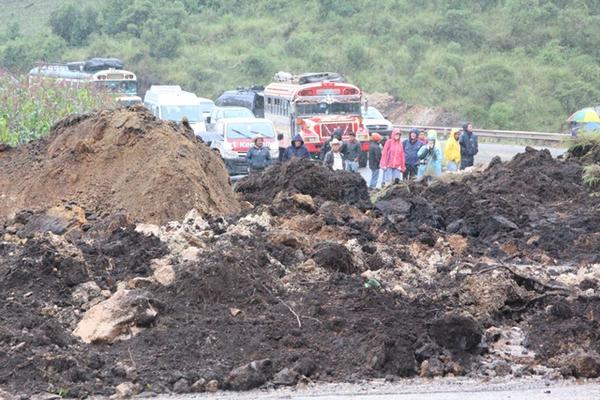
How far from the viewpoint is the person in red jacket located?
88.2ft

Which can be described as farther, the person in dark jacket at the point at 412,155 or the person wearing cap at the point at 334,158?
the person in dark jacket at the point at 412,155

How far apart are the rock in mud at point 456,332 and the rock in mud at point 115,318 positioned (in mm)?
2745

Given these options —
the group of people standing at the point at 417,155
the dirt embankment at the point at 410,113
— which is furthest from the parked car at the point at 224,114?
the dirt embankment at the point at 410,113

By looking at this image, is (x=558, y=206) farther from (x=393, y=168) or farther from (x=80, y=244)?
(x=80, y=244)

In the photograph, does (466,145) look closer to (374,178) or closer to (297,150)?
(374,178)

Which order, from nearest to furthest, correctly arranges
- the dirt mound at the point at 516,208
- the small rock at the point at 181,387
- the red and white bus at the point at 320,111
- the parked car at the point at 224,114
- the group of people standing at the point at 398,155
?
the small rock at the point at 181,387, the dirt mound at the point at 516,208, the group of people standing at the point at 398,155, the red and white bus at the point at 320,111, the parked car at the point at 224,114

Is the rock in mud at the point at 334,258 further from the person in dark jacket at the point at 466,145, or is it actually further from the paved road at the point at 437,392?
the person in dark jacket at the point at 466,145

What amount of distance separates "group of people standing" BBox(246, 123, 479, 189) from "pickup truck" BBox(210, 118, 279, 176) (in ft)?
16.3

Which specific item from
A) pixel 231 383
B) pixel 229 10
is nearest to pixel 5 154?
pixel 231 383

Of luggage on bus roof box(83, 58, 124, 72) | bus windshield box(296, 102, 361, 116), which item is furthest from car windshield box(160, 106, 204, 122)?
luggage on bus roof box(83, 58, 124, 72)

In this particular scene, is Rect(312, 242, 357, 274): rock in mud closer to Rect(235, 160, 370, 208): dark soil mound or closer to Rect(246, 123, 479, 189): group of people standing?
Rect(235, 160, 370, 208): dark soil mound

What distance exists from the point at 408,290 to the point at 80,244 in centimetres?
383

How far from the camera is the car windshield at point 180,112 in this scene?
1623 inches

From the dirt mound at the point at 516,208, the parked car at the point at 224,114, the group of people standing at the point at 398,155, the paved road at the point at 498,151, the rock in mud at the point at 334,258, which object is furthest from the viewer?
the parked car at the point at 224,114
